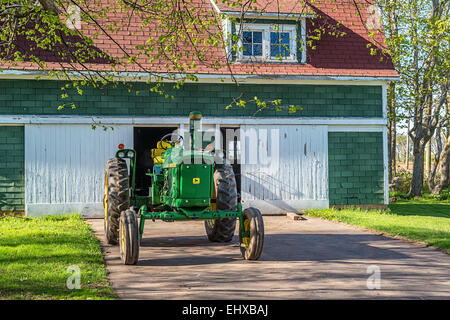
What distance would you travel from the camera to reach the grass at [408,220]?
34.2ft

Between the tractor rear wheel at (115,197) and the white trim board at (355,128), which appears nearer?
the tractor rear wheel at (115,197)

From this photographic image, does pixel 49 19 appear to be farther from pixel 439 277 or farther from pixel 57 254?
pixel 439 277

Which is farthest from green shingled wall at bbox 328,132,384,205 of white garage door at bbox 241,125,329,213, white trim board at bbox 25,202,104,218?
Answer: white trim board at bbox 25,202,104,218

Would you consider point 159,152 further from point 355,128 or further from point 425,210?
point 425,210

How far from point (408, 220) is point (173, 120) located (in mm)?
6460

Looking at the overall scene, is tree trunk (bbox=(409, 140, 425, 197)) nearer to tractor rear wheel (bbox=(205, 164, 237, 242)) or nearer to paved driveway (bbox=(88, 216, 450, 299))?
paved driveway (bbox=(88, 216, 450, 299))

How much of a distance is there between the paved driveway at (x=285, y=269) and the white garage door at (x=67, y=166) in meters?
3.95

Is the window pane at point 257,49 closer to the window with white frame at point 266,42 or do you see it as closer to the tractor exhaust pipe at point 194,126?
the window with white frame at point 266,42

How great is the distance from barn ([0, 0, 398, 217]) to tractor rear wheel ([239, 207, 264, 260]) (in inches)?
270

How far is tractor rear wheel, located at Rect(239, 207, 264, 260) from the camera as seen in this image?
7.82 meters

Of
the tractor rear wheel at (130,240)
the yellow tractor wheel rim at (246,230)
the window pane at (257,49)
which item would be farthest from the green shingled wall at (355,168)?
the tractor rear wheel at (130,240)

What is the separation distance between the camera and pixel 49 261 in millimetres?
7574

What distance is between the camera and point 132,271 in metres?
7.26
